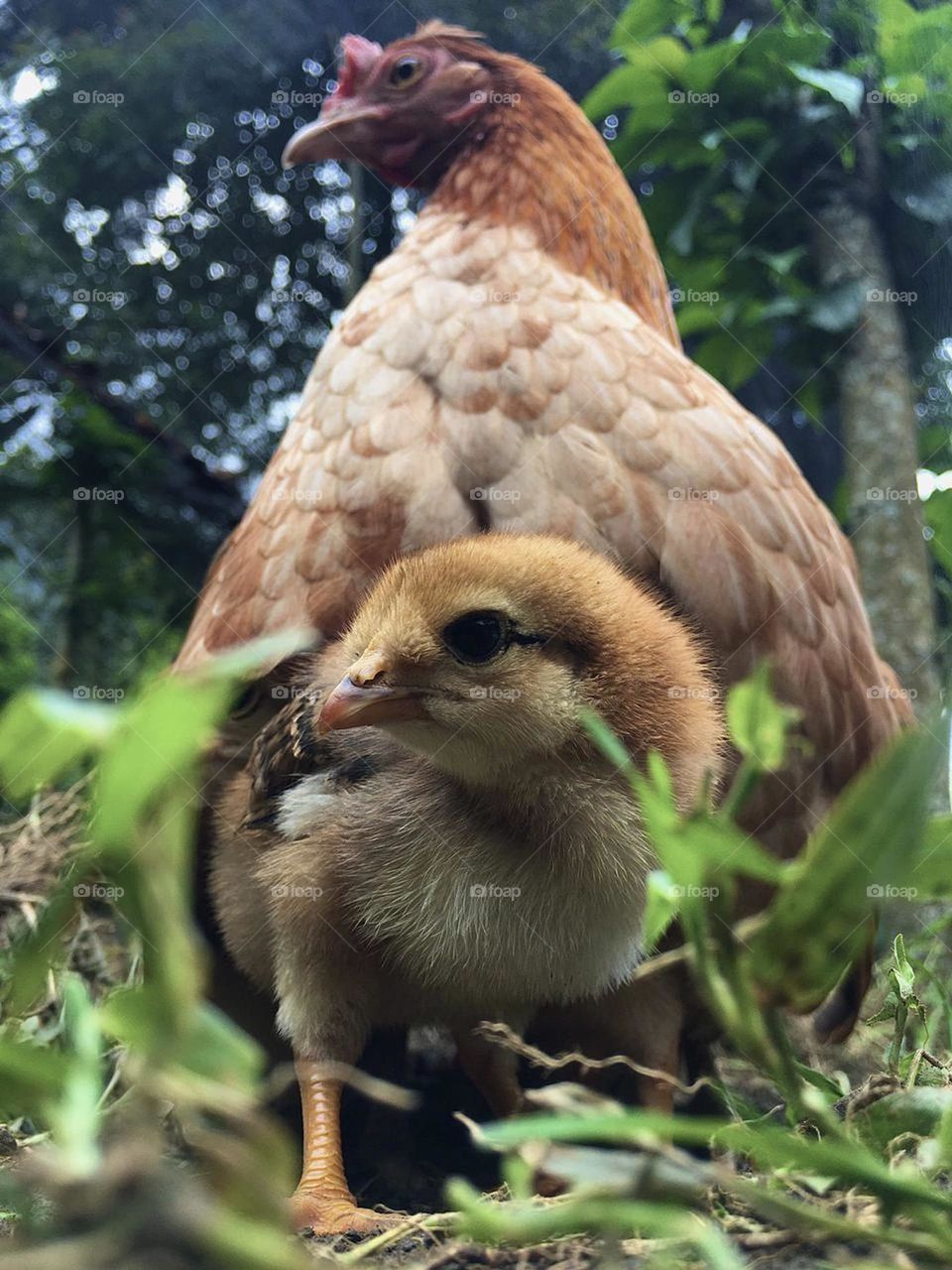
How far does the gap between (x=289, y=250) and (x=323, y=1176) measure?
1.76 meters

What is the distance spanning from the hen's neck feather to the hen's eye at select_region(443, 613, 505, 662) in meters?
0.74

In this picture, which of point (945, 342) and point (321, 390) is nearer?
point (321, 390)

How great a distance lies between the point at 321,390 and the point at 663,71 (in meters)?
1.27

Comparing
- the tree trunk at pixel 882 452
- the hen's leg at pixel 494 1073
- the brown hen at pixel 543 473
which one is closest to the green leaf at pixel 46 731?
the brown hen at pixel 543 473

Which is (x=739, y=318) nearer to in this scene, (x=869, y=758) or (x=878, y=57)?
(x=878, y=57)

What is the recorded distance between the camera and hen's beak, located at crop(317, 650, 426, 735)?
35.4 inches

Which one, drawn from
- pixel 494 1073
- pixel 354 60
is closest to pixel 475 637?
pixel 494 1073

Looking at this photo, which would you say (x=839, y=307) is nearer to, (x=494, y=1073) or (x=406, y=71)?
(x=406, y=71)

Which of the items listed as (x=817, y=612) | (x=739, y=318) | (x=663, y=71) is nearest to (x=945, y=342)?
(x=739, y=318)

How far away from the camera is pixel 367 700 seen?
0.90 m

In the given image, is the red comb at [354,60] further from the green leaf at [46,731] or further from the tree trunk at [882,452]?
the green leaf at [46,731]

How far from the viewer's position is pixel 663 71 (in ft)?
7.02

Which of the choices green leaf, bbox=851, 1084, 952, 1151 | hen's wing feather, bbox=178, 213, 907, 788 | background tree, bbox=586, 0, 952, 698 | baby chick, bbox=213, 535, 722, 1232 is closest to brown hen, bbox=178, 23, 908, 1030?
hen's wing feather, bbox=178, 213, 907, 788

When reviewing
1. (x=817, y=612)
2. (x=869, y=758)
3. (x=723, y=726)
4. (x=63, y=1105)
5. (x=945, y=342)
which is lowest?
(x=945, y=342)
